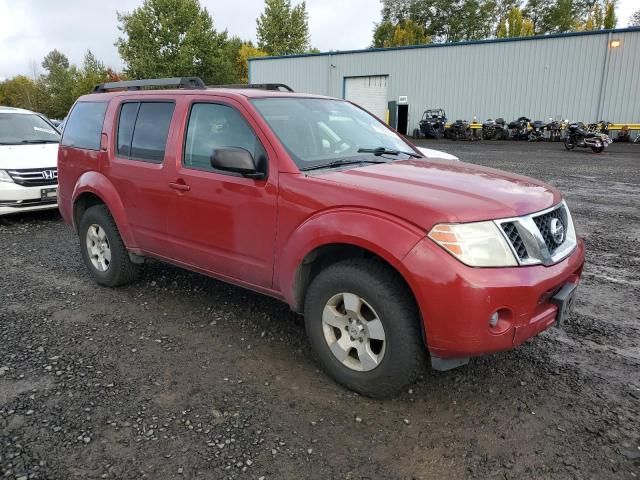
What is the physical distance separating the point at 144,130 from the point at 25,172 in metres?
4.37

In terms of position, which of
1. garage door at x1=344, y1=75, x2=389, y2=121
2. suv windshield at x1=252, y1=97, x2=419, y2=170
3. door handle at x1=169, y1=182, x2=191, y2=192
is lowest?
door handle at x1=169, y1=182, x2=191, y2=192

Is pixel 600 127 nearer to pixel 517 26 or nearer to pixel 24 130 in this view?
pixel 24 130

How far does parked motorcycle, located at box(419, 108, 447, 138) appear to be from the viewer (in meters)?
28.2

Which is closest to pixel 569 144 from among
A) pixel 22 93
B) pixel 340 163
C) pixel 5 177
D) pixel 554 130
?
pixel 554 130

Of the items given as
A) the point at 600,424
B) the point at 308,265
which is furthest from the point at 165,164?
the point at 600,424

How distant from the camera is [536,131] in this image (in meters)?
25.8

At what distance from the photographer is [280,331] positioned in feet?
13.2

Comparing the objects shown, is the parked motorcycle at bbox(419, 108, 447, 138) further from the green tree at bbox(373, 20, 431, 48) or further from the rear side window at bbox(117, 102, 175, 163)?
the green tree at bbox(373, 20, 431, 48)

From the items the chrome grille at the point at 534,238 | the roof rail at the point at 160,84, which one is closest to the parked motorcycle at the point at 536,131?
the roof rail at the point at 160,84

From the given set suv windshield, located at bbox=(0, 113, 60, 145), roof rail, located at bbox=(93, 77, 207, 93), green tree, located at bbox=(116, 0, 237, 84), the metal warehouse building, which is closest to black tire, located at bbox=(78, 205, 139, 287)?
roof rail, located at bbox=(93, 77, 207, 93)

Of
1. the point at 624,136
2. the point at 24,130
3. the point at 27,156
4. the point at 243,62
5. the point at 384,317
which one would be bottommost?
the point at 384,317

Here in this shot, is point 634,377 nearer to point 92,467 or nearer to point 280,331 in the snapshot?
point 280,331

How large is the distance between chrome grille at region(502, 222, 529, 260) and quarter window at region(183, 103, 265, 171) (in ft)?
5.50

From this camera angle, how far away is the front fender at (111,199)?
4539mm
